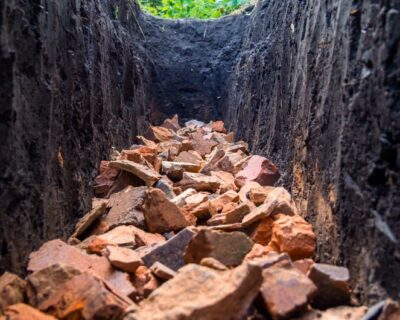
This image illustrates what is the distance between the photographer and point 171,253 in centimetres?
141

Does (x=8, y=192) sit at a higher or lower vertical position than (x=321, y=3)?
lower

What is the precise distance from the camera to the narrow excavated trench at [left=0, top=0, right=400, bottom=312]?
1.08m

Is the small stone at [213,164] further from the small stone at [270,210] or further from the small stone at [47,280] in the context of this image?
the small stone at [47,280]

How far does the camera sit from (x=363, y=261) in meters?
1.14

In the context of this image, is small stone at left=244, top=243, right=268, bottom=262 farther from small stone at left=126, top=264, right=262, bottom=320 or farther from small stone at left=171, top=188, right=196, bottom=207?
small stone at left=171, top=188, right=196, bottom=207

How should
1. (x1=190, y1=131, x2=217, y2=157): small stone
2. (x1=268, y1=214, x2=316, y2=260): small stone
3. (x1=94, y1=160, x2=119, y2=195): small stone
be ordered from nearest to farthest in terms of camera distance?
(x1=268, y1=214, x2=316, y2=260): small stone, (x1=94, y1=160, x2=119, y2=195): small stone, (x1=190, y1=131, x2=217, y2=157): small stone

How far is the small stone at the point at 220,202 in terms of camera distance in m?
2.01

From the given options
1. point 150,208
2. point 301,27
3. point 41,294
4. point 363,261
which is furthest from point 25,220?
point 301,27

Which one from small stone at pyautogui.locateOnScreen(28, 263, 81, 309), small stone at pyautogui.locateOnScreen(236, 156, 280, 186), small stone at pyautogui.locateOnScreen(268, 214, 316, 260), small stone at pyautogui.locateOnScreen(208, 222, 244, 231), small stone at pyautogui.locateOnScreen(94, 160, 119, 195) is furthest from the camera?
small stone at pyautogui.locateOnScreen(236, 156, 280, 186)

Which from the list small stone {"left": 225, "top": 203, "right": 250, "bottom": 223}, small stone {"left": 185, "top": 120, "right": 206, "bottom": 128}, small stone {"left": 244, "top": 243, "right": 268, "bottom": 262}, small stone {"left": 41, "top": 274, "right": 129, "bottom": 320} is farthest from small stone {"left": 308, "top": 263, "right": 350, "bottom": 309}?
small stone {"left": 185, "top": 120, "right": 206, "bottom": 128}

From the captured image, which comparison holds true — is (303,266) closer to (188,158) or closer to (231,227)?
(231,227)

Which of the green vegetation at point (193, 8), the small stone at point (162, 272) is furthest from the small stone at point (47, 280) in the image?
the green vegetation at point (193, 8)

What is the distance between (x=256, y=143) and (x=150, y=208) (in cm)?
174

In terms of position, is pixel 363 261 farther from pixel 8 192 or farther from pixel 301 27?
pixel 301 27
